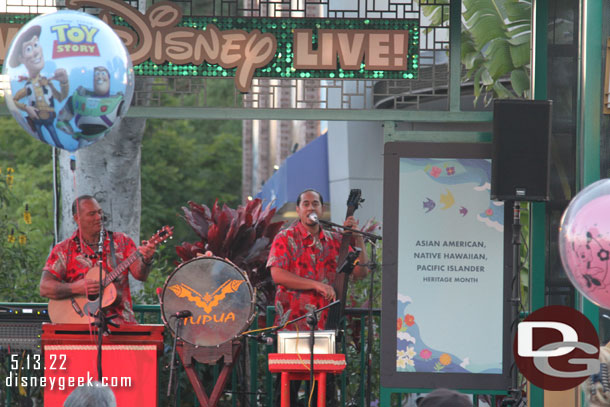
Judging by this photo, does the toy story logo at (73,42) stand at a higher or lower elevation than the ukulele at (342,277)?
higher

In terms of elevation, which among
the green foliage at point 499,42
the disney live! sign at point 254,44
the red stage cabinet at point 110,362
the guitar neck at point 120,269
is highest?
the green foliage at point 499,42

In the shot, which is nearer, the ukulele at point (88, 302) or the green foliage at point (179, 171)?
the ukulele at point (88, 302)

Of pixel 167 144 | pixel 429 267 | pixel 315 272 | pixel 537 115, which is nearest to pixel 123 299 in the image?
pixel 315 272

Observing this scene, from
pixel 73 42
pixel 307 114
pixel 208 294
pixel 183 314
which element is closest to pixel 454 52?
pixel 307 114

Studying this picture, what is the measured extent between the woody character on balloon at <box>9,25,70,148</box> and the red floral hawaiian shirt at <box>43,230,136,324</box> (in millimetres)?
1999

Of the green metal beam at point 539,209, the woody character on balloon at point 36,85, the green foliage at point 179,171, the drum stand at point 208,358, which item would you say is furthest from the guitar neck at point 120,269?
the green foliage at point 179,171

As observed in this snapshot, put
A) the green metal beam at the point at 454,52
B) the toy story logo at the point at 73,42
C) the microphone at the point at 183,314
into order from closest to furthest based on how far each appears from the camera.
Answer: the toy story logo at the point at 73,42 → the microphone at the point at 183,314 → the green metal beam at the point at 454,52

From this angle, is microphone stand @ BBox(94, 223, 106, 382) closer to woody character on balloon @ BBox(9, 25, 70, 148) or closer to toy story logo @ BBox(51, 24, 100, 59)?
woody character on balloon @ BBox(9, 25, 70, 148)

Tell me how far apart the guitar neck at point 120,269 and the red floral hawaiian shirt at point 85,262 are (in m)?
0.11

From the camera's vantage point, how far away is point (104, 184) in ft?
37.6

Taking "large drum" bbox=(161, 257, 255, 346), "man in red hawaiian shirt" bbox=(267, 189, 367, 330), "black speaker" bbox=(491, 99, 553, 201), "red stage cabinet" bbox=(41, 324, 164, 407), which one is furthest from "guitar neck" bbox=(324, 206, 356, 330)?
"red stage cabinet" bbox=(41, 324, 164, 407)

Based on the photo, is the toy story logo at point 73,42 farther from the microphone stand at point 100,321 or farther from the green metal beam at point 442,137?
the green metal beam at point 442,137

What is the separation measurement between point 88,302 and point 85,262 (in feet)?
1.09

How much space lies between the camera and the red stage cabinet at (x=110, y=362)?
7.44 metres
